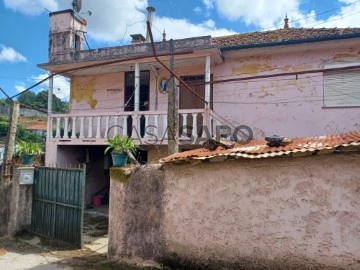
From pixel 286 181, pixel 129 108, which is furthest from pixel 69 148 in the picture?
pixel 286 181

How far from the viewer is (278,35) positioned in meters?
10.2

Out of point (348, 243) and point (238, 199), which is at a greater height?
point (238, 199)

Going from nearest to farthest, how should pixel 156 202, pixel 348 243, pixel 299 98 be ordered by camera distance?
pixel 348 243
pixel 156 202
pixel 299 98

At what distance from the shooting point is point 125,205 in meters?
5.61

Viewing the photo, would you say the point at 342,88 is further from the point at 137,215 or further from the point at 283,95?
the point at 137,215

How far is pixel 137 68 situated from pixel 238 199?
6283 millimetres

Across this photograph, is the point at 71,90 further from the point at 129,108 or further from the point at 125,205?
the point at 125,205

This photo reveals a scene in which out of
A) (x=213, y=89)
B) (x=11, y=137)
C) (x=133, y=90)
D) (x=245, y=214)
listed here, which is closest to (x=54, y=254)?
(x=11, y=137)

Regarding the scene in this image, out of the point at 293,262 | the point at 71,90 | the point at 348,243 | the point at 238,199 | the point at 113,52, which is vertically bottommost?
the point at 293,262

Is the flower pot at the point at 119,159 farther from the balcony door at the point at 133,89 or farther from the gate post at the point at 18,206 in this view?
the balcony door at the point at 133,89

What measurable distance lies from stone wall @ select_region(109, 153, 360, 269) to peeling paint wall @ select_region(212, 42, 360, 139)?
515 cm

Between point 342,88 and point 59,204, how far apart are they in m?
8.33

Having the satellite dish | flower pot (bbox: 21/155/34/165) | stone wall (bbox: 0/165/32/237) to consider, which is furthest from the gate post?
the satellite dish

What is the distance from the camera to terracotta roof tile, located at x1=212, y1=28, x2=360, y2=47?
372 inches
